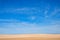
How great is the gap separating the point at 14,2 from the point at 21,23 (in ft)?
0.93

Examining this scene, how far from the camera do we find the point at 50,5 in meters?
10.8

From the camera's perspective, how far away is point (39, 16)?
10.8m

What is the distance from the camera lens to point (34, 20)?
10805mm

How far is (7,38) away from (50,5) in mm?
692

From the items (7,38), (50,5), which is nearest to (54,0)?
(50,5)

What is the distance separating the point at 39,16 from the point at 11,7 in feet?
1.23

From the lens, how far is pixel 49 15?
35.4 ft

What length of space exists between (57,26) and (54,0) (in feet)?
1.10

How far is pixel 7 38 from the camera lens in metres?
10.8

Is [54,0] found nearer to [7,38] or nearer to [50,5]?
[50,5]

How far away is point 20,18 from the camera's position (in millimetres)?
10797

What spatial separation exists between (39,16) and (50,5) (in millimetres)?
199

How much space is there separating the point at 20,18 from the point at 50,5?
42cm

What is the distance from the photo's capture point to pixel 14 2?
10797 millimetres
